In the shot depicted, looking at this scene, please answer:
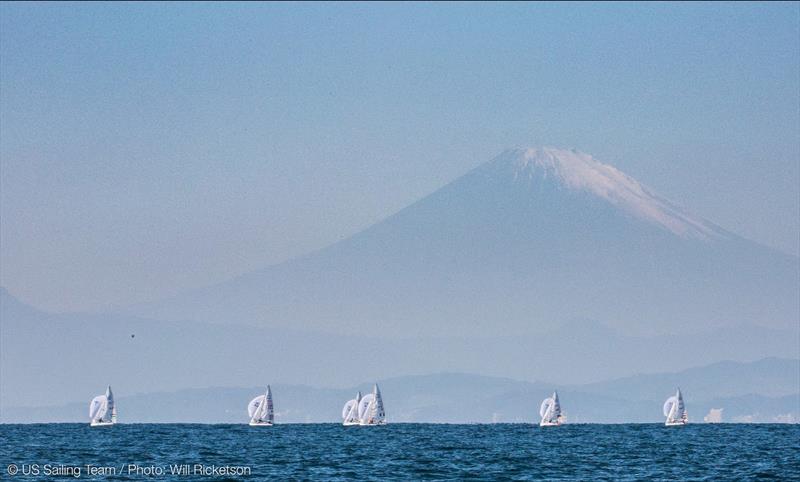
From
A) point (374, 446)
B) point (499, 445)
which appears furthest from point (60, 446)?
point (499, 445)

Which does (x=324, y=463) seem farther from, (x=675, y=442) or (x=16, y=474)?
(x=675, y=442)

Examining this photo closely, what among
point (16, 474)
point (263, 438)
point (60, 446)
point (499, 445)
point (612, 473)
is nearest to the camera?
point (16, 474)

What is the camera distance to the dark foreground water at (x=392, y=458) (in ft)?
373

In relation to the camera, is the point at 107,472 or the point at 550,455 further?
the point at 550,455

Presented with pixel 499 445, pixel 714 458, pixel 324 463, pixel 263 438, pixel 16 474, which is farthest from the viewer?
pixel 263 438

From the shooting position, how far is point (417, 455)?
5536 inches

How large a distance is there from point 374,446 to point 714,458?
114 feet

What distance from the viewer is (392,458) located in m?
135

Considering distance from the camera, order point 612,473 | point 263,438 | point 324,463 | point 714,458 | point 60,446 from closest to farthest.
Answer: point 612,473, point 324,463, point 714,458, point 60,446, point 263,438

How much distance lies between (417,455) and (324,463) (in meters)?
15.0

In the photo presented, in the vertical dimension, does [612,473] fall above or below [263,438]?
below

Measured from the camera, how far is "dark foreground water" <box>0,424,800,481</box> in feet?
373

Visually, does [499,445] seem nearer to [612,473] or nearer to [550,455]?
[550,455]

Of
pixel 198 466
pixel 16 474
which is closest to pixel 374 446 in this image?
pixel 198 466
